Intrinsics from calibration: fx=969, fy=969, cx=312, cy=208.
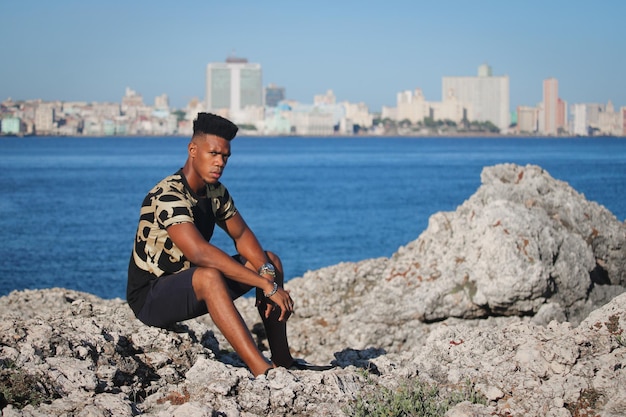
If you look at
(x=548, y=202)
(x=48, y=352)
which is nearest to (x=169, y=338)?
(x=48, y=352)

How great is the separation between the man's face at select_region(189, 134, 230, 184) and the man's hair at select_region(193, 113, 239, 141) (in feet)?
0.09

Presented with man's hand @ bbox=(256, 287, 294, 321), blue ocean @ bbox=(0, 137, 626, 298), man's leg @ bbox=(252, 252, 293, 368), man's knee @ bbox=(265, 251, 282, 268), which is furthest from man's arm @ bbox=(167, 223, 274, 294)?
blue ocean @ bbox=(0, 137, 626, 298)

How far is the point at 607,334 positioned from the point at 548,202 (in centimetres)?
396

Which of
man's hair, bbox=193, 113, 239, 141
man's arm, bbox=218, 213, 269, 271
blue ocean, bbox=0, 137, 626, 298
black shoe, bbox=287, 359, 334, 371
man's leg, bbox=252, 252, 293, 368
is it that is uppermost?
man's hair, bbox=193, 113, 239, 141

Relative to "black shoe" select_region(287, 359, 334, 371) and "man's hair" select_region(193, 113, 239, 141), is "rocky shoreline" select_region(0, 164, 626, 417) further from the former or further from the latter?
"man's hair" select_region(193, 113, 239, 141)

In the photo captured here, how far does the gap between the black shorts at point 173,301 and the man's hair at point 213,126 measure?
2.47 feet

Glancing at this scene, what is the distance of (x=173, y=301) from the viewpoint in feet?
16.0

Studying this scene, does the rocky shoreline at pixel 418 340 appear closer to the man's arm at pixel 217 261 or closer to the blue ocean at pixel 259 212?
the man's arm at pixel 217 261

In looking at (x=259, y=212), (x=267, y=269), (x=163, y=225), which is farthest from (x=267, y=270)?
(x=259, y=212)

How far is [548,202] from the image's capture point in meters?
8.74

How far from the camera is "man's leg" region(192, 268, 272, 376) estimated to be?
4633mm

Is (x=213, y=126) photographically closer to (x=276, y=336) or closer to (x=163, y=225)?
(x=163, y=225)

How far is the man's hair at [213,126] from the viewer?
5.09m

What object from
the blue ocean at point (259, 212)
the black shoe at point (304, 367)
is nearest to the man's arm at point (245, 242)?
the black shoe at point (304, 367)
